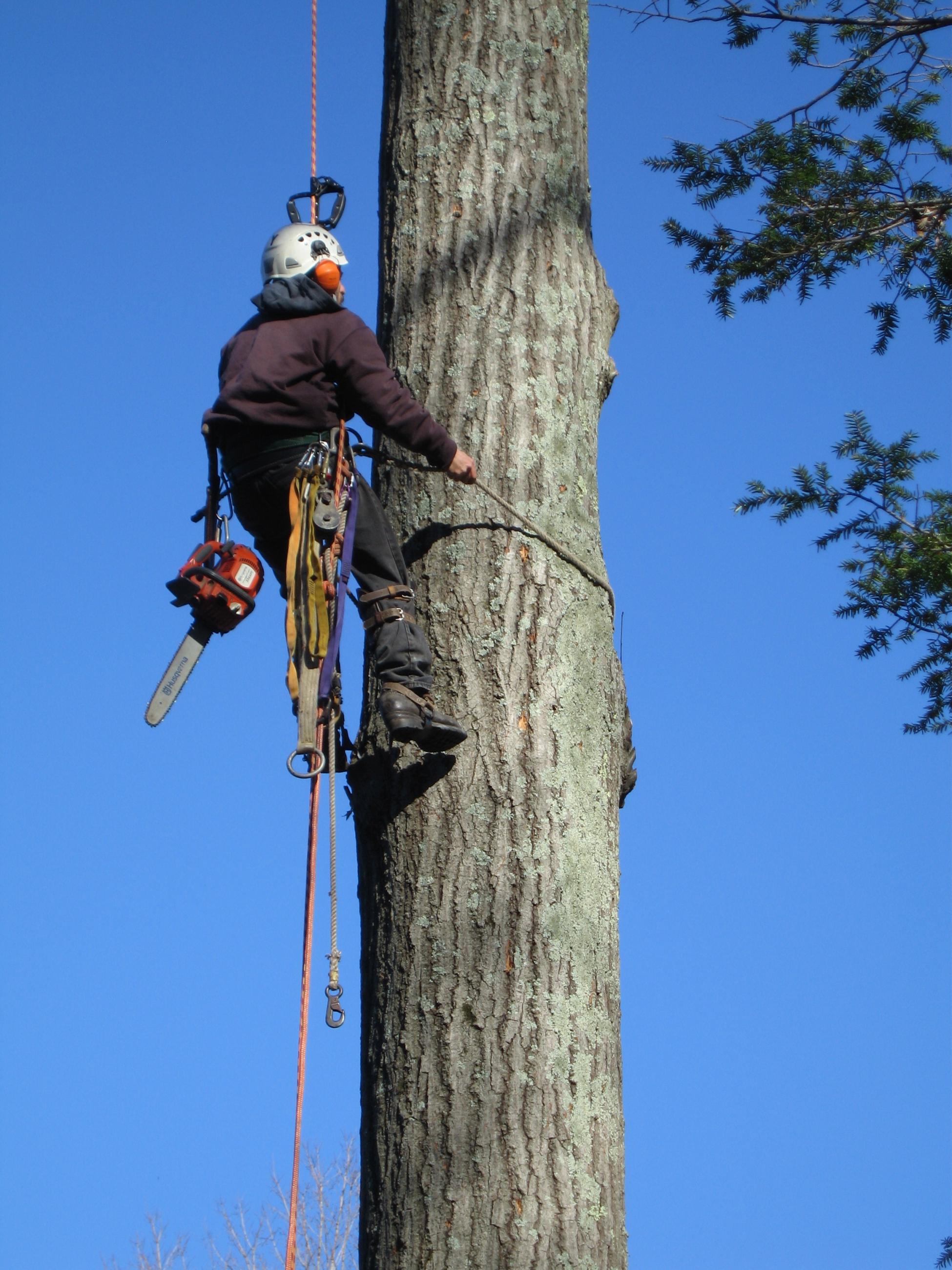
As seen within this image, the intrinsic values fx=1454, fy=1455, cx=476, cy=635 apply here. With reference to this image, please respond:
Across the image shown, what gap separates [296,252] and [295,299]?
Result: 20 centimetres

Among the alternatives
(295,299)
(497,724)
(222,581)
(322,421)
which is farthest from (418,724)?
(295,299)

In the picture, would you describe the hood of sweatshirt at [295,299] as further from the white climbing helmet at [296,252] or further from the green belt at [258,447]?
the green belt at [258,447]

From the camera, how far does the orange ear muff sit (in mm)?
4039

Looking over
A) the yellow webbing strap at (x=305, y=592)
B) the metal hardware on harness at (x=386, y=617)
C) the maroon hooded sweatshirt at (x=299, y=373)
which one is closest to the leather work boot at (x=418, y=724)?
the metal hardware on harness at (x=386, y=617)

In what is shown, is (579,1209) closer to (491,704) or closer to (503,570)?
(491,704)

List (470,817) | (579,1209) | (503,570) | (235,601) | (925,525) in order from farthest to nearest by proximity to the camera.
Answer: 1. (925,525)
2. (235,601)
3. (503,570)
4. (470,817)
5. (579,1209)

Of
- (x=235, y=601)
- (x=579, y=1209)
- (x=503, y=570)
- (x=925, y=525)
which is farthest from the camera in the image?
(x=925, y=525)

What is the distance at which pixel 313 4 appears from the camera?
457 cm

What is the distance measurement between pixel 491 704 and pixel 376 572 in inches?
19.7

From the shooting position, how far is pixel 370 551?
3.68 metres

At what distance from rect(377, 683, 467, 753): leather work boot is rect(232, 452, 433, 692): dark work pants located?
0.08 meters

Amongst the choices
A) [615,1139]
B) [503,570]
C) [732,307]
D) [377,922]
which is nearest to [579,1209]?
[615,1139]

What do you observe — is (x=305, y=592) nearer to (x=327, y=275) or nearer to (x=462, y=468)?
(x=462, y=468)

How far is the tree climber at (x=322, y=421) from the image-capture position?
3490 millimetres
